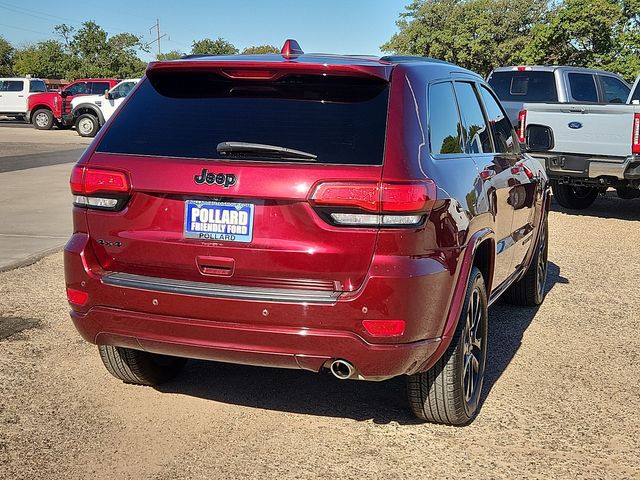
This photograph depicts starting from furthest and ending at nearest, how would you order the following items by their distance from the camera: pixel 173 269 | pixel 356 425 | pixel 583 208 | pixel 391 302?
pixel 583 208 < pixel 356 425 < pixel 173 269 < pixel 391 302

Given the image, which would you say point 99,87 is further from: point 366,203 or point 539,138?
point 366,203

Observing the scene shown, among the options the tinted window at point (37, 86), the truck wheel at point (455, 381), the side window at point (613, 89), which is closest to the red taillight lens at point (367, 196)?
the truck wheel at point (455, 381)

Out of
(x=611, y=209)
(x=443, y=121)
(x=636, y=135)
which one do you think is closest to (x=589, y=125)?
(x=636, y=135)

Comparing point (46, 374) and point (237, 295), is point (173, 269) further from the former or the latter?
Result: point (46, 374)

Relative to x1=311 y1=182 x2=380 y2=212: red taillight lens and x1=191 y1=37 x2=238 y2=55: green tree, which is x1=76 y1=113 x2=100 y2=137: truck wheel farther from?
x1=191 y1=37 x2=238 y2=55: green tree

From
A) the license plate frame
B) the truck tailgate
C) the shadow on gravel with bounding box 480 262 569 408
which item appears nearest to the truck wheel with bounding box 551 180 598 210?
the truck tailgate

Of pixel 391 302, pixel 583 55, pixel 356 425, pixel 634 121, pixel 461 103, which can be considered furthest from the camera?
pixel 583 55

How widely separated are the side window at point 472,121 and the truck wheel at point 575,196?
817 centimetres

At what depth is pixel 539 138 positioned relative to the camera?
6.14 metres

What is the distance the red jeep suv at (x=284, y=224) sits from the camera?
343 centimetres

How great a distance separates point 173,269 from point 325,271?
69 centimetres

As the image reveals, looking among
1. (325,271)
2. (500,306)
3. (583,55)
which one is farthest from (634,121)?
(583,55)

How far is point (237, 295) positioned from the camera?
3.51m

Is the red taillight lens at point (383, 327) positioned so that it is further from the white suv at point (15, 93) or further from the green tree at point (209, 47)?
the green tree at point (209, 47)
